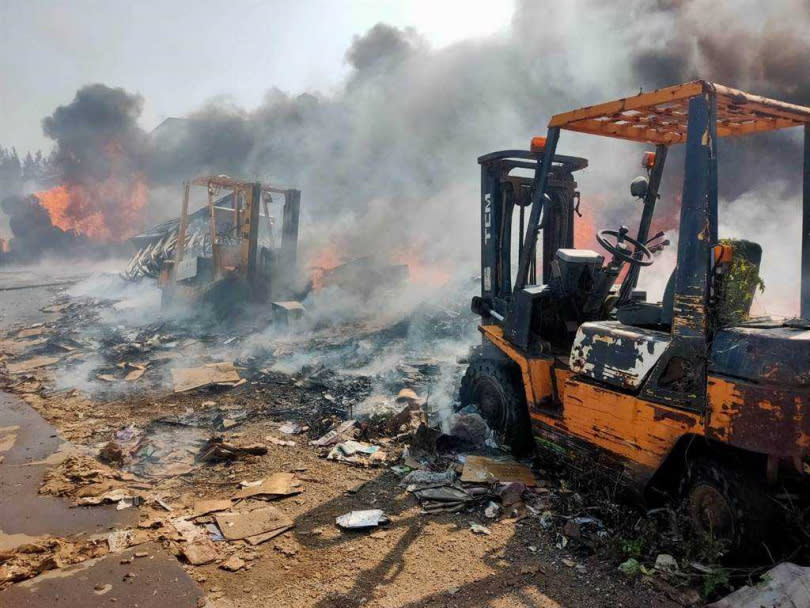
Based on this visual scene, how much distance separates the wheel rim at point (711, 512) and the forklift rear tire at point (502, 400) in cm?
178

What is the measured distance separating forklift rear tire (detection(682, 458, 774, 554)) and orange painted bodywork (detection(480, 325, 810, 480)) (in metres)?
0.23

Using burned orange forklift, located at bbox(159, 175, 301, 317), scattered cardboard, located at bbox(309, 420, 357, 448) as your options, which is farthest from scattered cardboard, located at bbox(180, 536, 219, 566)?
burned orange forklift, located at bbox(159, 175, 301, 317)

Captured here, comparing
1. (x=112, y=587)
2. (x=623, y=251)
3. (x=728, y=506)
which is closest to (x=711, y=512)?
(x=728, y=506)

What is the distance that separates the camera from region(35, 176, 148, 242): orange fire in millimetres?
29922

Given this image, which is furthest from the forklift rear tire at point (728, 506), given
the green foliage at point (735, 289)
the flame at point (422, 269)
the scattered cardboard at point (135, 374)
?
the flame at point (422, 269)

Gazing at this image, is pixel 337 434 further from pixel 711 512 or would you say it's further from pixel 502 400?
pixel 711 512

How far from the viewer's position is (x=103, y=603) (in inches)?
122

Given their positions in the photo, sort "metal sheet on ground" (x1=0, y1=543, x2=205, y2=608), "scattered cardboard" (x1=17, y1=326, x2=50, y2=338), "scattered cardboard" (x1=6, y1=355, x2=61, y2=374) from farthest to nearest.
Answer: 1. "scattered cardboard" (x1=17, y1=326, x2=50, y2=338)
2. "scattered cardboard" (x1=6, y1=355, x2=61, y2=374)
3. "metal sheet on ground" (x1=0, y1=543, x2=205, y2=608)

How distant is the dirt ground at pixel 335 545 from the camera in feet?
10.5

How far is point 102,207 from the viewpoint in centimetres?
3011

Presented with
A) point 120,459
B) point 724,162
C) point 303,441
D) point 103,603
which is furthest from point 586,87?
point 103,603

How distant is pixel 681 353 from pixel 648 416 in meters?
0.47

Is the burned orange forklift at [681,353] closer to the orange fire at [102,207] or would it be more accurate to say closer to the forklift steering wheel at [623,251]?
the forklift steering wheel at [623,251]

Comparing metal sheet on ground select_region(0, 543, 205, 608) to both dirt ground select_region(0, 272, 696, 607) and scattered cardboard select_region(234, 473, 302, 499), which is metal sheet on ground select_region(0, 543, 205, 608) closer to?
dirt ground select_region(0, 272, 696, 607)
